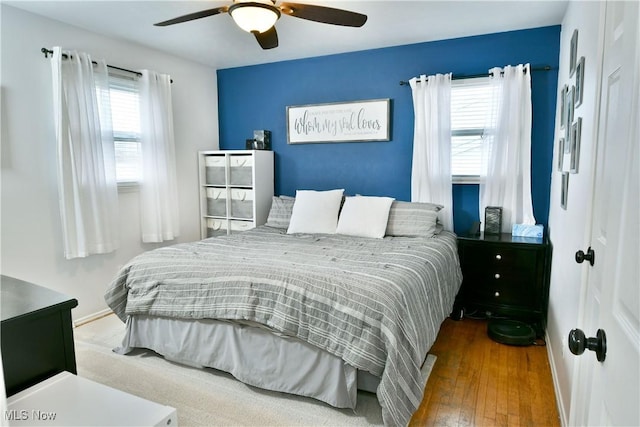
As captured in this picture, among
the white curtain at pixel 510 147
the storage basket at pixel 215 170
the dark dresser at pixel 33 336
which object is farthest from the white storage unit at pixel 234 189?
the dark dresser at pixel 33 336

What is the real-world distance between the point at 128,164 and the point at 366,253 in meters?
2.43

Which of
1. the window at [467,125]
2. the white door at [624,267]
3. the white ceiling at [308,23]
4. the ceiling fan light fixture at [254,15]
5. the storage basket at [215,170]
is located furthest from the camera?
the storage basket at [215,170]

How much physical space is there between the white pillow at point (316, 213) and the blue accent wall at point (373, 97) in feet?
1.63

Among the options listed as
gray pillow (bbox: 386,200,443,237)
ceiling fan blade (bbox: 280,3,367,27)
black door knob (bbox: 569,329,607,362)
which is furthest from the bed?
ceiling fan blade (bbox: 280,3,367,27)

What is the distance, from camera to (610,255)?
79 cm

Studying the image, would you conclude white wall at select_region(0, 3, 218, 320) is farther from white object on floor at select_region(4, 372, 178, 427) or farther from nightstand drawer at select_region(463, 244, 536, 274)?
nightstand drawer at select_region(463, 244, 536, 274)

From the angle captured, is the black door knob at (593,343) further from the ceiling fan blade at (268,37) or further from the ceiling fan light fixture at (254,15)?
the ceiling fan blade at (268,37)

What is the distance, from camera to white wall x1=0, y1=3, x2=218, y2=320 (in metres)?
2.85

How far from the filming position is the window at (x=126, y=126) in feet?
11.7

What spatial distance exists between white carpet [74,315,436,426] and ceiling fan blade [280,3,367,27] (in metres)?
2.11

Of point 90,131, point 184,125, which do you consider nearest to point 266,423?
point 90,131

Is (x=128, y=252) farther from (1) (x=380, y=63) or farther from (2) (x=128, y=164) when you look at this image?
(1) (x=380, y=63)

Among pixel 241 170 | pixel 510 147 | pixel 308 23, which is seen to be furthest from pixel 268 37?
pixel 510 147

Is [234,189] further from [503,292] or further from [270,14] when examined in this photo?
[503,292]
